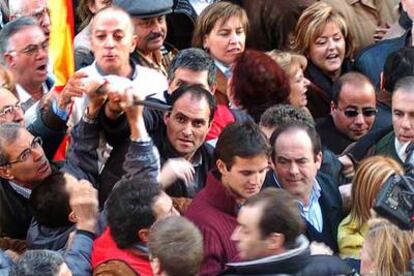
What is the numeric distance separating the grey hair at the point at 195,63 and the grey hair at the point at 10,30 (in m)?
0.99

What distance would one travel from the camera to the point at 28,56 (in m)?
8.97

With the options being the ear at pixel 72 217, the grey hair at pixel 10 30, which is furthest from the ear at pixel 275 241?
the grey hair at pixel 10 30

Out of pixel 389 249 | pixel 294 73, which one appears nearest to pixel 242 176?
pixel 389 249

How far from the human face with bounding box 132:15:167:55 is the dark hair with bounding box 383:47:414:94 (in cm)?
147

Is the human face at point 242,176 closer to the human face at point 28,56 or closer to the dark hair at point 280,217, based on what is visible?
the dark hair at point 280,217

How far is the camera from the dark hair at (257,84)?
8672mm

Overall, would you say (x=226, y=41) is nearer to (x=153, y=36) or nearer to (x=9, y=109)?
(x=153, y=36)

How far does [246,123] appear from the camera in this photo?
7.73m

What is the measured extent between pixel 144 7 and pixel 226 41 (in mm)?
575

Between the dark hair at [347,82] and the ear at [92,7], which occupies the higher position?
the ear at [92,7]

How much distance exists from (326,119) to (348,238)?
1488 mm

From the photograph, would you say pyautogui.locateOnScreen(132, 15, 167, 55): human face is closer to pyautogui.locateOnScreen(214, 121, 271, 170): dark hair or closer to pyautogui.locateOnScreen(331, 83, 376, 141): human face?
pyautogui.locateOnScreen(331, 83, 376, 141): human face

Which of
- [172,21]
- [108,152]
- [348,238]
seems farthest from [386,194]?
[172,21]

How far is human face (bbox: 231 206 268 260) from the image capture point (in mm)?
6715
